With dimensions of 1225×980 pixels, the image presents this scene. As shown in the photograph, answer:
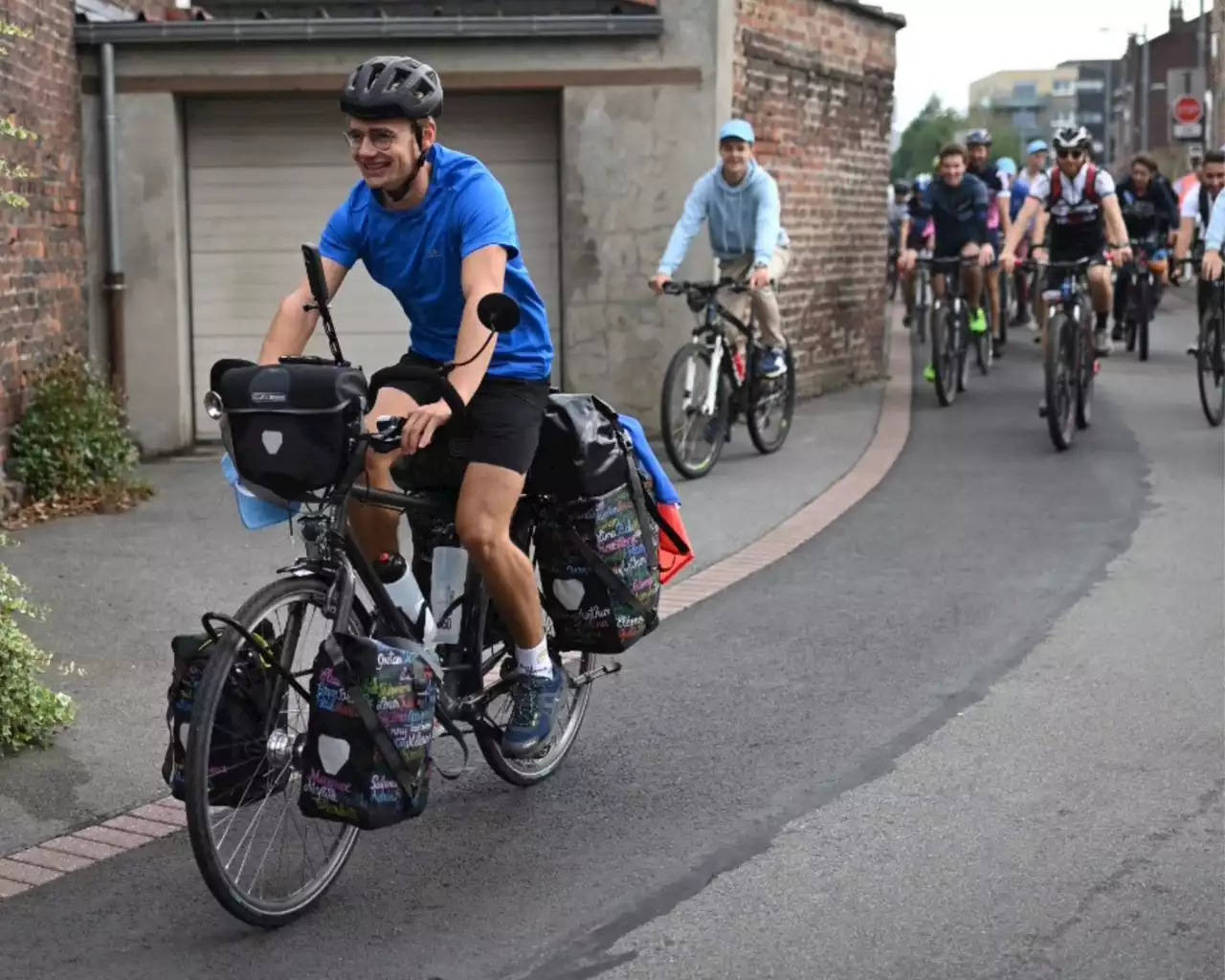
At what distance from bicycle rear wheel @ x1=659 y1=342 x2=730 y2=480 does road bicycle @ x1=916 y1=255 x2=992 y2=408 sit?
387 cm

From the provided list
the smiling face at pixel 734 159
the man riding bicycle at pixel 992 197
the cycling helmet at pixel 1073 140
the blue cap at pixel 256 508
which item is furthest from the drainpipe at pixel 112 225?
the blue cap at pixel 256 508

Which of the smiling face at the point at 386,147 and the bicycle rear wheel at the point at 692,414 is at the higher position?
the smiling face at the point at 386,147

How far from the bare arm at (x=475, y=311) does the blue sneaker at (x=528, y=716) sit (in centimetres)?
94

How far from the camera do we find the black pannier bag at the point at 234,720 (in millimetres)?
4430

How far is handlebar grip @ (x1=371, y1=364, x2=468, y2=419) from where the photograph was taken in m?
4.67

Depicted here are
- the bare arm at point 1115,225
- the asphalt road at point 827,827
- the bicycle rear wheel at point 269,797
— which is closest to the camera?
the bicycle rear wheel at point 269,797

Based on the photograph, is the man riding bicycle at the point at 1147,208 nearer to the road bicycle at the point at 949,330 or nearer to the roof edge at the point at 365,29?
the road bicycle at the point at 949,330

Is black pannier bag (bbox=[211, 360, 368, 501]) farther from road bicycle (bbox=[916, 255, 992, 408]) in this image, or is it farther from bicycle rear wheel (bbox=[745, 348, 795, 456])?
road bicycle (bbox=[916, 255, 992, 408])

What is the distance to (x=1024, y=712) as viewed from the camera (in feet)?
21.9

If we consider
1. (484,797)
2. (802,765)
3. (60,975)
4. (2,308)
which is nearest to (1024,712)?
(802,765)

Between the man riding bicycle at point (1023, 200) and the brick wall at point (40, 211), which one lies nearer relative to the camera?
the brick wall at point (40, 211)

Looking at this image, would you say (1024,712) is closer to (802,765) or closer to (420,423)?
(802,765)

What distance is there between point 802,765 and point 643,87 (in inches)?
357

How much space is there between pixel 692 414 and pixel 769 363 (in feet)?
3.13
